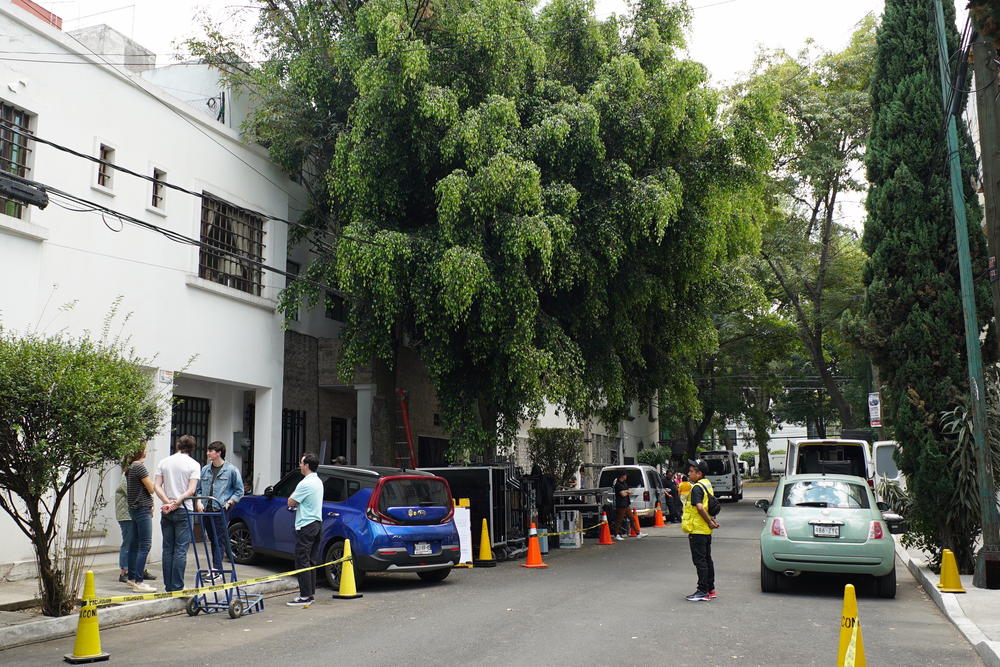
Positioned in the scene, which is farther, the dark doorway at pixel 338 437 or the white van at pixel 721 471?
the white van at pixel 721 471

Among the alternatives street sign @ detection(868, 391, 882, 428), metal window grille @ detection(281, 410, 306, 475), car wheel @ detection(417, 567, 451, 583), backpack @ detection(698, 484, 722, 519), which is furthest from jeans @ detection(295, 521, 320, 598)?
street sign @ detection(868, 391, 882, 428)

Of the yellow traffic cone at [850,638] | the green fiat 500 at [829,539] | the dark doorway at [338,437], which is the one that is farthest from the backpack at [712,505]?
the dark doorway at [338,437]

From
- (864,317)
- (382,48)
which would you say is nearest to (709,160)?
(864,317)

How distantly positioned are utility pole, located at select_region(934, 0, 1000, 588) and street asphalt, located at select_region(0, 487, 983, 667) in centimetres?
122

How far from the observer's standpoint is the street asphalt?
7977 mm

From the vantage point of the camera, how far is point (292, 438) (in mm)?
19875

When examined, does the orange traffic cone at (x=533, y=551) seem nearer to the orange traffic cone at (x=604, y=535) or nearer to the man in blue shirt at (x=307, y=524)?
the orange traffic cone at (x=604, y=535)

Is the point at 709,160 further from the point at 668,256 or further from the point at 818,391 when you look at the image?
the point at 818,391

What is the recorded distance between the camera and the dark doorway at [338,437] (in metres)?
21.9

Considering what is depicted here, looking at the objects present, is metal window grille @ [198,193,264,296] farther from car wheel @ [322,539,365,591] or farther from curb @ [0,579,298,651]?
curb @ [0,579,298,651]

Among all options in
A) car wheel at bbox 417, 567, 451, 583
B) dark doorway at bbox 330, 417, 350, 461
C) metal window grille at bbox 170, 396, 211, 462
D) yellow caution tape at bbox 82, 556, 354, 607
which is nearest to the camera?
yellow caution tape at bbox 82, 556, 354, 607

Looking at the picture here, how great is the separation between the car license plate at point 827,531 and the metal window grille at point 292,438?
11.5m

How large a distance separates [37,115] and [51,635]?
7899 mm

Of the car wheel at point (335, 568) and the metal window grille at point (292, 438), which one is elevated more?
the metal window grille at point (292, 438)
